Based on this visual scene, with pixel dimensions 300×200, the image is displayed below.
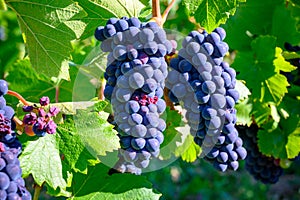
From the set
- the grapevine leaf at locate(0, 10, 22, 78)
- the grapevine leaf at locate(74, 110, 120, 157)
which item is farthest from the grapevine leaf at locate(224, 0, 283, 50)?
the grapevine leaf at locate(0, 10, 22, 78)

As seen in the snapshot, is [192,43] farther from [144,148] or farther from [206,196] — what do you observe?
[206,196]

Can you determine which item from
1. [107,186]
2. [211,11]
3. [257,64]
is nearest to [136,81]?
[211,11]

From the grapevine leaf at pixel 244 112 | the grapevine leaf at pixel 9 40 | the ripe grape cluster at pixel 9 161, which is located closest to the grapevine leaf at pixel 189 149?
the grapevine leaf at pixel 244 112

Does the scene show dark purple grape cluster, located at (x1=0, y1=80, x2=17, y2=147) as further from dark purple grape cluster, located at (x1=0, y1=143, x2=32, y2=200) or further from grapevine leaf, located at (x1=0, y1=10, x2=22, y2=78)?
grapevine leaf, located at (x1=0, y1=10, x2=22, y2=78)

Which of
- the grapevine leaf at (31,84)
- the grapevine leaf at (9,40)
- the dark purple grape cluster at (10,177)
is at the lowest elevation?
the grapevine leaf at (9,40)

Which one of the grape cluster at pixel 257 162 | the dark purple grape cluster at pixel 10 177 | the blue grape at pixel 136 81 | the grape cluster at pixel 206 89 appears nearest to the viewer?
the dark purple grape cluster at pixel 10 177

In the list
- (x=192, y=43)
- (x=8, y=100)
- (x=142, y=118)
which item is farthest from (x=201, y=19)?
(x=8, y=100)

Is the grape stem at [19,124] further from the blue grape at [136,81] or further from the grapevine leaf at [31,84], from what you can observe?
the grapevine leaf at [31,84]
